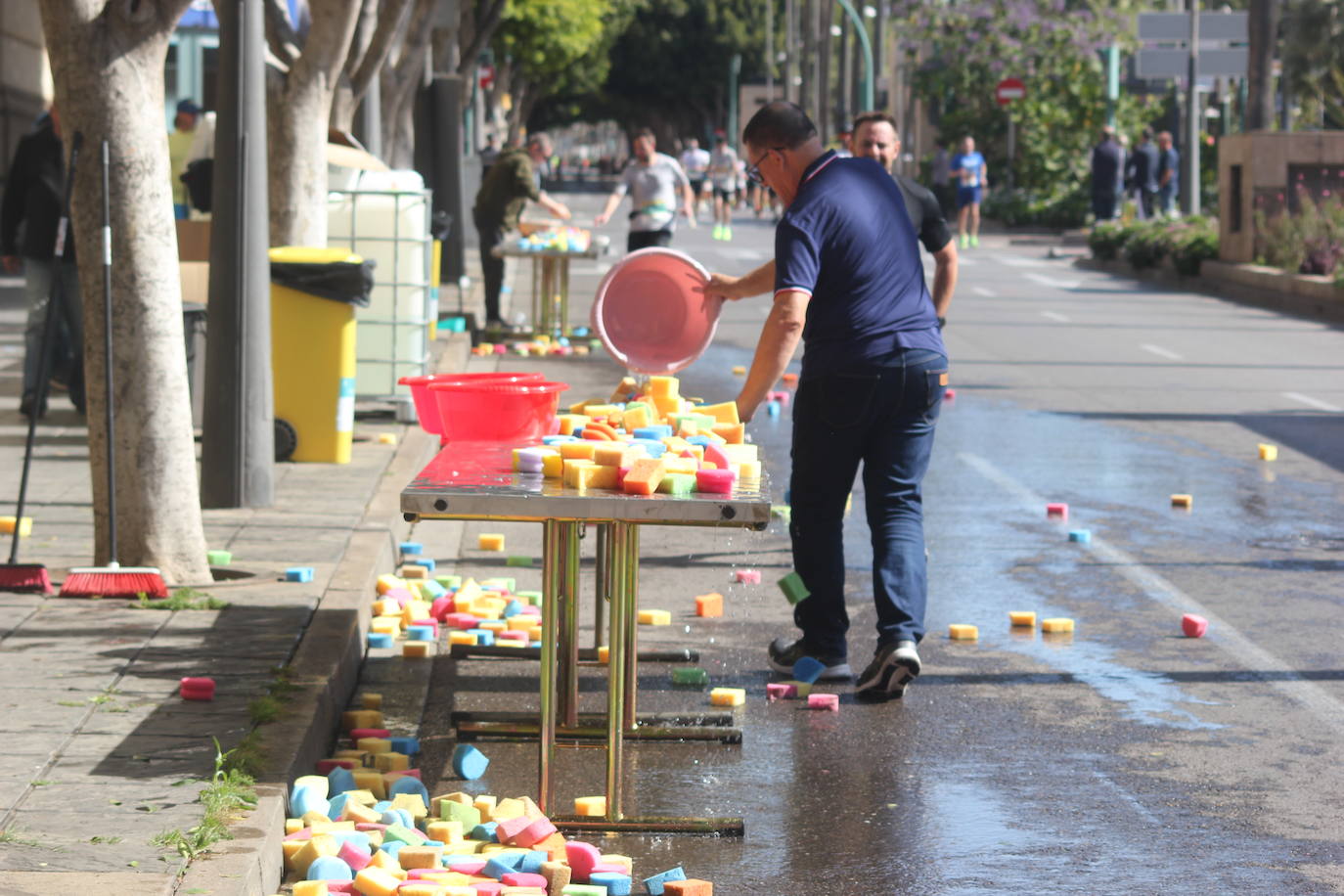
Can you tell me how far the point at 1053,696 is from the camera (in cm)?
697

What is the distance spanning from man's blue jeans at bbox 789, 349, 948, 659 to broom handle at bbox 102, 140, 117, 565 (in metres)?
2.52

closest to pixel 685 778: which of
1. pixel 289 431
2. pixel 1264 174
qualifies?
pixel 289 431

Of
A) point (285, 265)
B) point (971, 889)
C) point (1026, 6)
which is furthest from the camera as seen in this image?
point (1026, 6)

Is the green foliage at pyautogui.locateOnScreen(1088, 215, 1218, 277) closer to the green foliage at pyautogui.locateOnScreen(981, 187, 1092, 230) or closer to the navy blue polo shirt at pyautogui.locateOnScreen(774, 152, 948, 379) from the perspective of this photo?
the green foliage at pyautogui.locateOnScreen(981, 187, 1092, 230)

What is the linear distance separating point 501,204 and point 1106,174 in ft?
63.6

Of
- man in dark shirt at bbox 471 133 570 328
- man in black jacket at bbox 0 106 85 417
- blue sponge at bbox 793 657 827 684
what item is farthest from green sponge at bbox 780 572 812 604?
man in dark shirt at bbox 471 133 570 328

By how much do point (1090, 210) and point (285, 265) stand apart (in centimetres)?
3288

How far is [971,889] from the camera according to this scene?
4.96 meters

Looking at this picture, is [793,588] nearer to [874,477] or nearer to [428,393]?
[874,477]

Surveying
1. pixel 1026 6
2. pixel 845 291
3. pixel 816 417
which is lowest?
pixel 816 417

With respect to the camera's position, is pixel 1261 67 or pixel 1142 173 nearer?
pixel 1261 67

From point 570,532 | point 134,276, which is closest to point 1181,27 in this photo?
point 134,276

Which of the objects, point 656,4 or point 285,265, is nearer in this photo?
point 285,265

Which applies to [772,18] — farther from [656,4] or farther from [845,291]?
[845,291]
